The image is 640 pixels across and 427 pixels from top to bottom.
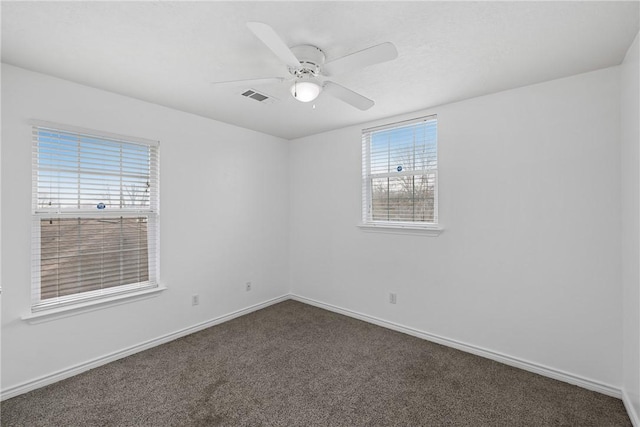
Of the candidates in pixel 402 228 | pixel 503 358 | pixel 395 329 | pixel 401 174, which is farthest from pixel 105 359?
pixel 503 358

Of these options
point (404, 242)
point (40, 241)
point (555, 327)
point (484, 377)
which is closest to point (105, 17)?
point (40, 241)

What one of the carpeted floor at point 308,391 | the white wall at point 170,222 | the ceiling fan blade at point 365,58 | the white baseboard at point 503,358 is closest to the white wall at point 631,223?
the white baseboard at point 503,358

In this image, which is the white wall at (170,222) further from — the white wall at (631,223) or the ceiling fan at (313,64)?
the white wall at (631,223)

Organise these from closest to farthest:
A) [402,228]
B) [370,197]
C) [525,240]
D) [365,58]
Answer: [365,58]
[525,240]
[402,228]
[370,197]

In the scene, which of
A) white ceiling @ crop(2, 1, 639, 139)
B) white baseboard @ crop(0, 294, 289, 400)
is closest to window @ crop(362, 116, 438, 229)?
white ceiling @ crop(2, 1, 639, 139)

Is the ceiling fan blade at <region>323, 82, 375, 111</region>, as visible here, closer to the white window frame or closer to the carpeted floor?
the white window frame

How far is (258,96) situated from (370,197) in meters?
1.72

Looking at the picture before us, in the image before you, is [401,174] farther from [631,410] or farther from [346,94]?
[631,410]

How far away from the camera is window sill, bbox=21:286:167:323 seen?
2228 mm

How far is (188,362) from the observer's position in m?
2.60

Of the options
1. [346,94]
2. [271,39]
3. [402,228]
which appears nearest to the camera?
[271,39]

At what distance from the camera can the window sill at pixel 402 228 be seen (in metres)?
2.97

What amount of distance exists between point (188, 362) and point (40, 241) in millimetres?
1525

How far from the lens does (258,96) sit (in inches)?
103
